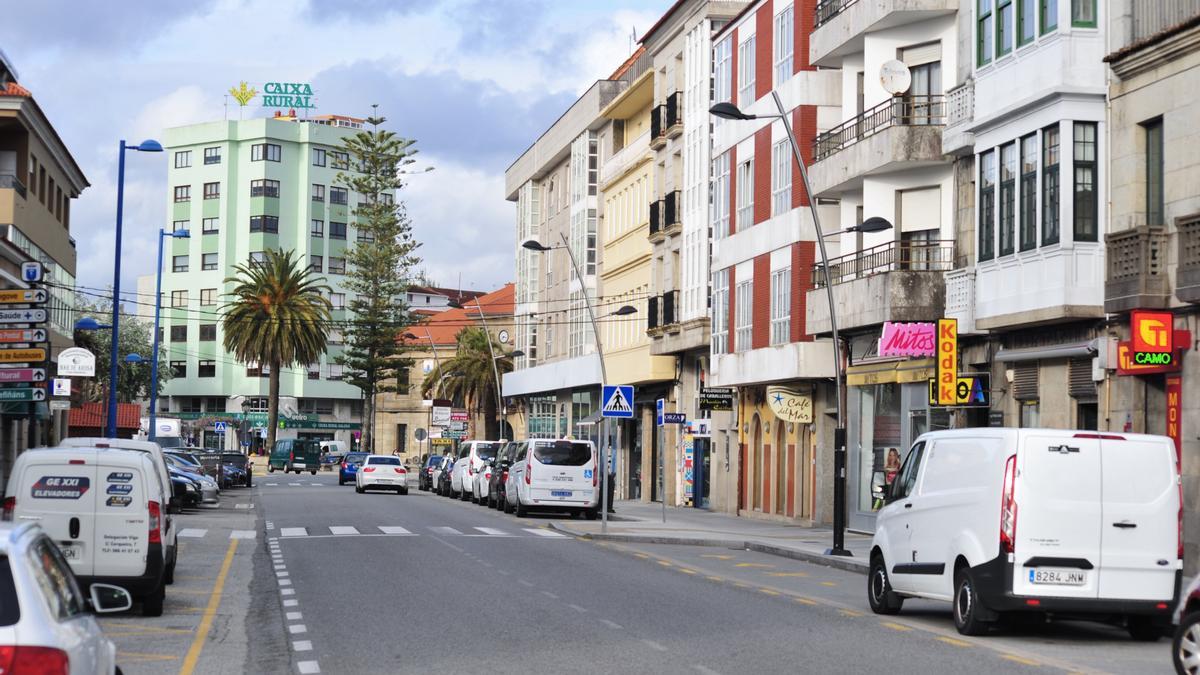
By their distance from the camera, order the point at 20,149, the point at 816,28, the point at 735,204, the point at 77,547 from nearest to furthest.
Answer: the point at 77,547
the point at 816,28
the point at 735,204
the point at 20,149

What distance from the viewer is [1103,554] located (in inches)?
627

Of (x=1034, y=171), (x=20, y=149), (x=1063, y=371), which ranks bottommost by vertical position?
(x=1063, y=371)

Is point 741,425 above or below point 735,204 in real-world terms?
below

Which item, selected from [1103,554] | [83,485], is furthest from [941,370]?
[83,485]

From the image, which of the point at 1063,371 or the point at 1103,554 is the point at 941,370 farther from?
the point at 1103,554

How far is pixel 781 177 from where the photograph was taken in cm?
4322

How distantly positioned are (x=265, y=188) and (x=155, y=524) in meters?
105

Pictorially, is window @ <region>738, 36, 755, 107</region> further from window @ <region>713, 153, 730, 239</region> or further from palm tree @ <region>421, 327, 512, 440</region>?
palm tree @ <region>421, 327, 512, 440</region>

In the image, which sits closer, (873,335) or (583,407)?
(873,335)

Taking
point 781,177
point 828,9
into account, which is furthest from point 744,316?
point 828,9

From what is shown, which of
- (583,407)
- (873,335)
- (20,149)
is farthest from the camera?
(583,407)

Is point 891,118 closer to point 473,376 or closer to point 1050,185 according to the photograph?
point 1050,185

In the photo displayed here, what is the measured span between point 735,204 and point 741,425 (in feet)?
21.5

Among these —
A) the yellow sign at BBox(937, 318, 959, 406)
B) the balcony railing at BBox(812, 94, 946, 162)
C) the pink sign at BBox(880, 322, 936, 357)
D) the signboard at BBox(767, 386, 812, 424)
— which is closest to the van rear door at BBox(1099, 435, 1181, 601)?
the yellow sign at BBox(937, 318, 959, 406)
